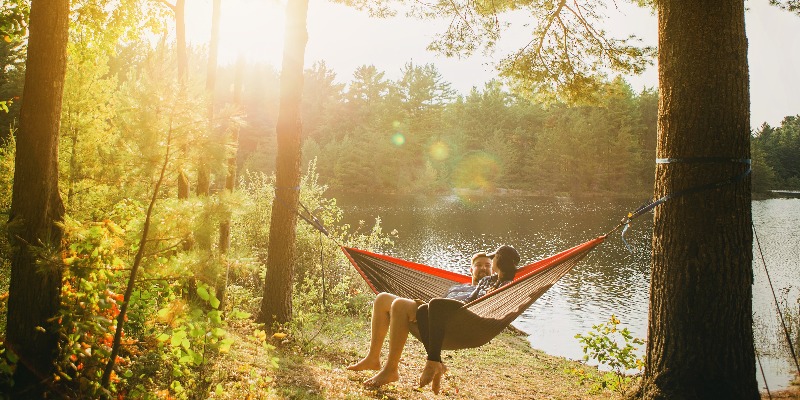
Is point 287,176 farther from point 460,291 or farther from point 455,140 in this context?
point 455,140

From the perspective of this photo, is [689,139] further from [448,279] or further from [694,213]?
[448,279]

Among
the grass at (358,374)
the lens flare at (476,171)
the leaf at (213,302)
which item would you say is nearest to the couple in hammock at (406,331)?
the grass at (358,374)

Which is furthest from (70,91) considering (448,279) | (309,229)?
(448,279)

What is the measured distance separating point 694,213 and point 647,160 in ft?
110

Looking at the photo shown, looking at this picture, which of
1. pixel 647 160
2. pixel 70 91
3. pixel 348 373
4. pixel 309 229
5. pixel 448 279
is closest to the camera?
pixel 348 373

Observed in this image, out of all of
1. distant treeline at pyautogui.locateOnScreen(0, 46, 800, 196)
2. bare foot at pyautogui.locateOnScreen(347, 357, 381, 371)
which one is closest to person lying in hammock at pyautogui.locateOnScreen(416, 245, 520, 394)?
bare foot at pyautogui.locateOnScreen(347, 357, 381, 371)

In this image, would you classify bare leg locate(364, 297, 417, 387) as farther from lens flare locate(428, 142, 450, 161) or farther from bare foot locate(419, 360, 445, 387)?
lens flare locate(428, 142, 450, 161)

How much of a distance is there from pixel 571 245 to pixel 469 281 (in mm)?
12423

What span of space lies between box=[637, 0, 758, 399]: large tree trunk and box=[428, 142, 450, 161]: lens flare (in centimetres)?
3059

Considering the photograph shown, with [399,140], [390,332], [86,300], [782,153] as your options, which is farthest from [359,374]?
[782,153]

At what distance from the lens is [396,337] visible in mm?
2516

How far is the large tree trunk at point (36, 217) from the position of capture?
166cm

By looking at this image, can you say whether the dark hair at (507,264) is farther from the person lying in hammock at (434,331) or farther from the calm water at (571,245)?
the calm water at (571,245)

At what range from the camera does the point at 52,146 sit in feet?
5.67
